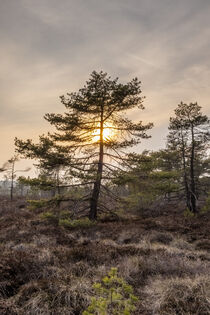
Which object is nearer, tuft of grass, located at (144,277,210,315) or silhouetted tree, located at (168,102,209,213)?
tuft of grass, located at (144,277,210,315)

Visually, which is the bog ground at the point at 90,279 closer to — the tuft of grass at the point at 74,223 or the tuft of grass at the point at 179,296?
the tuft of grass at the point at 179,296

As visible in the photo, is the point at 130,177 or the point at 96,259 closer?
the point at 96,259

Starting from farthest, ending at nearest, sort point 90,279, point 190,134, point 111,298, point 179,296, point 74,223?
point 190,134 → point 74,223 → point 90,279 → point 179,296 → point 111,298

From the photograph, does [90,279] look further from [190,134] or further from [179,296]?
[190,134]

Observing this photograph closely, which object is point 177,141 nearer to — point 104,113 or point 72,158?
point 104,113

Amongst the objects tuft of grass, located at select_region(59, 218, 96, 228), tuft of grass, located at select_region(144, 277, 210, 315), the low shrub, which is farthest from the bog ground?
tuft of grass, located at select_region(59, 218, 96, 228)

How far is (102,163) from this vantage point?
43.2 ft

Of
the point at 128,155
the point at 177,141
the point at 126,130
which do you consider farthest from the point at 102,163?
the point at 177,141

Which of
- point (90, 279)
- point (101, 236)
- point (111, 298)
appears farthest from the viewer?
point (101, 236)

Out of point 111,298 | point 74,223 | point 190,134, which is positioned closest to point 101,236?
point 74,223

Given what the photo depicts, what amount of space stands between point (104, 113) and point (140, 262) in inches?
394

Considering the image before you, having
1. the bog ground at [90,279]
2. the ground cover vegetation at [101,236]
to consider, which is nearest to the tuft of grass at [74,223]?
the ground cover vegetation at [101,236]

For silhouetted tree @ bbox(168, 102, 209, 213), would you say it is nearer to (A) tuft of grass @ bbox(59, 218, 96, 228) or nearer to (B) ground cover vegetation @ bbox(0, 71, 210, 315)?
(B) ground cover vegetation @ bbox(0, 71, 210, 315)

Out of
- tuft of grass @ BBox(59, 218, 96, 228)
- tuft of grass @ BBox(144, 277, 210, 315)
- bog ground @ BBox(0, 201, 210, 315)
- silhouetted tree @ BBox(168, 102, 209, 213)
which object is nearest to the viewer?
tuft of grass @ BBox(144, 277, 210, 315)
